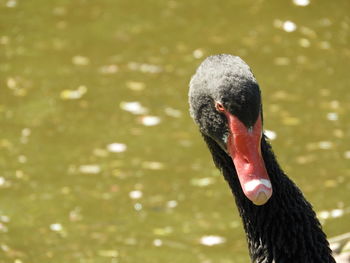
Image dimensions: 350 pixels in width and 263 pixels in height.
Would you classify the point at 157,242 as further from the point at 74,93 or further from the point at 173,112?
the point at 74,93

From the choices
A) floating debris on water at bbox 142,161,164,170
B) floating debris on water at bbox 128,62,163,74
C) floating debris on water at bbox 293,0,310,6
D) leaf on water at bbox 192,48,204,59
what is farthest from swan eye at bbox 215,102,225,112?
floating debris on water at bbox 293,0,310,6

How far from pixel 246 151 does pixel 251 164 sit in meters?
0.08

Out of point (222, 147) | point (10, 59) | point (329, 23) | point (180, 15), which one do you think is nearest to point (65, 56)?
point (10, 59)

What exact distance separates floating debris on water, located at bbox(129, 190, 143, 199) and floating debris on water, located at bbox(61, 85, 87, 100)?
1.43m

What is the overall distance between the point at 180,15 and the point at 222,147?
488 cm

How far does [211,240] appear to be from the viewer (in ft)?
20.9

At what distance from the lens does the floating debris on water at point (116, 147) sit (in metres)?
7.32

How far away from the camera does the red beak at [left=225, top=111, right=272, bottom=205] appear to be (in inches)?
166

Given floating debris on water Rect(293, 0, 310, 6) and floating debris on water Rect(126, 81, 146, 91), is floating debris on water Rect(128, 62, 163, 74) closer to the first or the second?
floating debris on water Rect(126, 81, 146, 91)

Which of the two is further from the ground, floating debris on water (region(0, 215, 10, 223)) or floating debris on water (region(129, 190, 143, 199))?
floating debris on water (region(129, 190, 143, 199))

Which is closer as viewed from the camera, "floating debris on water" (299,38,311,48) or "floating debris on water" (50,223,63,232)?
"floating debris on water" (50,223,63,232)

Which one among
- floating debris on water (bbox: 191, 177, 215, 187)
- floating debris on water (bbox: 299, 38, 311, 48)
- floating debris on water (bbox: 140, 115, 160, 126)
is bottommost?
floating debris on water (bbox: 191, 177, 215, 187)

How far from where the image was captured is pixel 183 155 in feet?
23.8

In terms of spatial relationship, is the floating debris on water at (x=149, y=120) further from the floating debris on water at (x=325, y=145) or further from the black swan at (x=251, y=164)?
the black swan at (x=251, y=164)
